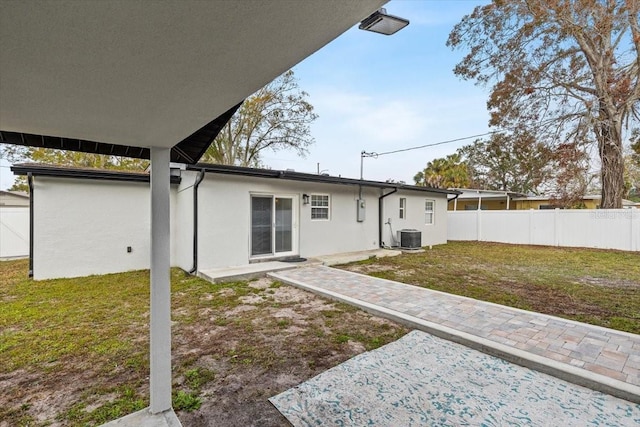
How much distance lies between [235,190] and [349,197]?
414 centimetres

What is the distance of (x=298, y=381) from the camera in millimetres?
2830

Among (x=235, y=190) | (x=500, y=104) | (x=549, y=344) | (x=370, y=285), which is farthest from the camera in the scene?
(x=500, y=104)

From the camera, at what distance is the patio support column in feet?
7.68

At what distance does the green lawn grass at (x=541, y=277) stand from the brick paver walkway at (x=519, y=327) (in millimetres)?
604

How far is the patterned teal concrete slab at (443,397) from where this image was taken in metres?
2.30

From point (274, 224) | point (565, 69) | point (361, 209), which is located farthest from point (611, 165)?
point (274, 224)

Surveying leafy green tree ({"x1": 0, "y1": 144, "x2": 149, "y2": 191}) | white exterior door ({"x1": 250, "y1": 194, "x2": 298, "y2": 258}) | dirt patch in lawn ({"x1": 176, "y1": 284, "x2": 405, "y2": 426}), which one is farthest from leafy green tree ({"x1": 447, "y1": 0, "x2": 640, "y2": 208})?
leafy green tree ({"x1": 0, "y1": 144, "x2": 149, "y2": 191})

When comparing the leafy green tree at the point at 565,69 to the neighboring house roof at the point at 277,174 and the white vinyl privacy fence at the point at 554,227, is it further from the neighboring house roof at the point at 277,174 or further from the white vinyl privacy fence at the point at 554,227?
the neighboring house roof at the point at 277,174

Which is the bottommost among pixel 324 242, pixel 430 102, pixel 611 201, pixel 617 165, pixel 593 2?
pixel 324 242

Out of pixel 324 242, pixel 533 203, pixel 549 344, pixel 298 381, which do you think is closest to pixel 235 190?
pixel 324 242

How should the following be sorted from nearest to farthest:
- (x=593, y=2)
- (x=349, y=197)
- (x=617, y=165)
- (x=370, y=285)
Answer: (x=370, y=285)
(x=349, y=197)
(x=593, y=2)
(x=617, y=165)

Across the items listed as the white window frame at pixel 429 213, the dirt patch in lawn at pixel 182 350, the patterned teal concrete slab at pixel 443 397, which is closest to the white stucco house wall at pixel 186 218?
the dirt patch in lawn at pixel 182 350

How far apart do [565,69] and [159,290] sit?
1774 centimetres

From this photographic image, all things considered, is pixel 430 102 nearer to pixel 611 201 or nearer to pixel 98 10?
pixel 611 201
